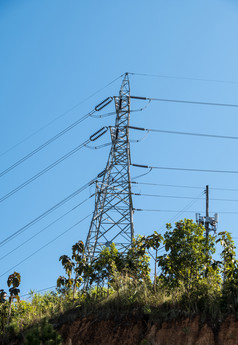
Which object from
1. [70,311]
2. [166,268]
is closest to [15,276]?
[70,311]

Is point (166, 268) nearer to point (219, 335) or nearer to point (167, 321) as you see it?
point (167, 321)

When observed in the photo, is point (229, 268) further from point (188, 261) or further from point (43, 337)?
point (43, 337)

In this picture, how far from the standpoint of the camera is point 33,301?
2400cm

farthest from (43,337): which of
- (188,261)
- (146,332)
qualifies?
(188,261)

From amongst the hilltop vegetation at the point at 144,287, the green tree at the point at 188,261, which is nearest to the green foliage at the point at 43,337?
the hilltop vegetation at the point at 144,287

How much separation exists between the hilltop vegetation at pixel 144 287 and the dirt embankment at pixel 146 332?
43cm

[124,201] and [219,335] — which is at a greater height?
[124,201]

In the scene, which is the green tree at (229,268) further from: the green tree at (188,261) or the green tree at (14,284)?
the green tree at (14,284)

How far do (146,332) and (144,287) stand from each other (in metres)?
2.70

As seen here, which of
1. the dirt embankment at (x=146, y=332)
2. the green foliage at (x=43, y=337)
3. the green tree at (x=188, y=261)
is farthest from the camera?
the green tree at (x=188, y=261)

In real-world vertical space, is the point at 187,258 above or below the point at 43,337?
above

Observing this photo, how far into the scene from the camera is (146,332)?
1739 cm

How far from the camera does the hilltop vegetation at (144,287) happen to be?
17562mm

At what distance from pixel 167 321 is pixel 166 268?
2726 millimetres
